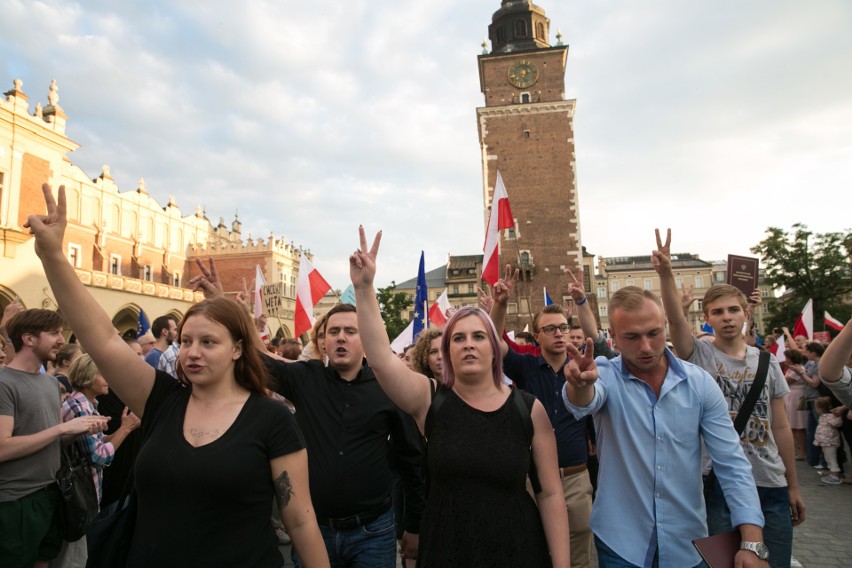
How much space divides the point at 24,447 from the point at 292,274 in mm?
47890

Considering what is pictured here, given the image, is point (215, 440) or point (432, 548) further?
point (432, 548)

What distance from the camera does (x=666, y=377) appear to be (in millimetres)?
2645

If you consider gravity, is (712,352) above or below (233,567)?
above

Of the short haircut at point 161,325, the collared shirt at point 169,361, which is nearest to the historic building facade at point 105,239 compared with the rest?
the short haircut at point 161,325

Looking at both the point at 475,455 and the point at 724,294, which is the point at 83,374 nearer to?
the point at 475,455

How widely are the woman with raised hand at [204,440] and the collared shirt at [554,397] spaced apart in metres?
2.48

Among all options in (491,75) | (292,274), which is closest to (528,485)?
(491,75)

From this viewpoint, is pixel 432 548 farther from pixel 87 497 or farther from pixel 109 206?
pixel 109 206

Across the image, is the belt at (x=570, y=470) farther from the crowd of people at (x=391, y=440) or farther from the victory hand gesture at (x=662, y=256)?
the victory hand gesture at (x=662, y=256)

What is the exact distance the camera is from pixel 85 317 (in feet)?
7.41

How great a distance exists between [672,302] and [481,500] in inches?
74.1

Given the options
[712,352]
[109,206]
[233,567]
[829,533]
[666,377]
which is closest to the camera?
[233,567]

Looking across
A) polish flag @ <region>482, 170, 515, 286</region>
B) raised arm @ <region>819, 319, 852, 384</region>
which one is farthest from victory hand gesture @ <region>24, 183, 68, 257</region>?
polish flag @ <region>482, 170, 515, 286</region>

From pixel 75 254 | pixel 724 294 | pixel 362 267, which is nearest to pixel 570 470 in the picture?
pixel 724 294
